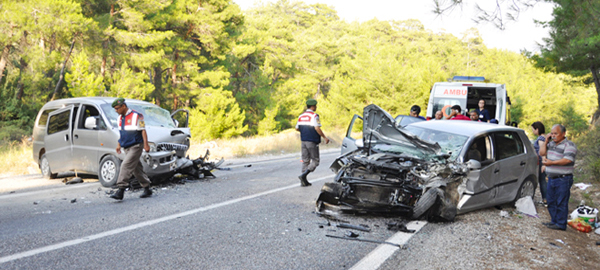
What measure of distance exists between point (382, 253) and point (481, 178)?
2525mm

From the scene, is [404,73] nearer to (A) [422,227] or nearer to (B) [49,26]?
(B) [49,26]

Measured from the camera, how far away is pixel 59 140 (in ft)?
29.3

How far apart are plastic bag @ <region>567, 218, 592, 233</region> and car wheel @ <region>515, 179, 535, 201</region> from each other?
33.4 inches

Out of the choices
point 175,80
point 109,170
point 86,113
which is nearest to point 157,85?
point 175,80

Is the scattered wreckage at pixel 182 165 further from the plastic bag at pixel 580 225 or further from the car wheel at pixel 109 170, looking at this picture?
the plastic bag at pixel 580 225

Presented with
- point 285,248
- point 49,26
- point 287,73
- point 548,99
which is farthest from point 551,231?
point 548,99

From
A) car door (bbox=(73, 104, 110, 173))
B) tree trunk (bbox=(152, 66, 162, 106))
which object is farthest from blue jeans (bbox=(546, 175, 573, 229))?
tree trunk (bbox=(152, 66, 162, 106))

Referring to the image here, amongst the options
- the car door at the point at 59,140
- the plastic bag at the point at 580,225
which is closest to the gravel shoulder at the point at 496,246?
the plastic bag at the point at 580,225

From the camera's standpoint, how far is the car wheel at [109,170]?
7863mm

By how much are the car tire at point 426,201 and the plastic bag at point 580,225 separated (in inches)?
93.7

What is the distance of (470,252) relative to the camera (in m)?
4.42

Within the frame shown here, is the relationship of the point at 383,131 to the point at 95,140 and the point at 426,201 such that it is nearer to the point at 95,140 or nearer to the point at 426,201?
the point at 426,201

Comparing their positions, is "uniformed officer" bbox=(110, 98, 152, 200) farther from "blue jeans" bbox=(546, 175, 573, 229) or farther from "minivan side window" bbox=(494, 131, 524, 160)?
"blue jeans" bbox=(546, 175, 573, 229)

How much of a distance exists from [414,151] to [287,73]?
37425 millimetres
